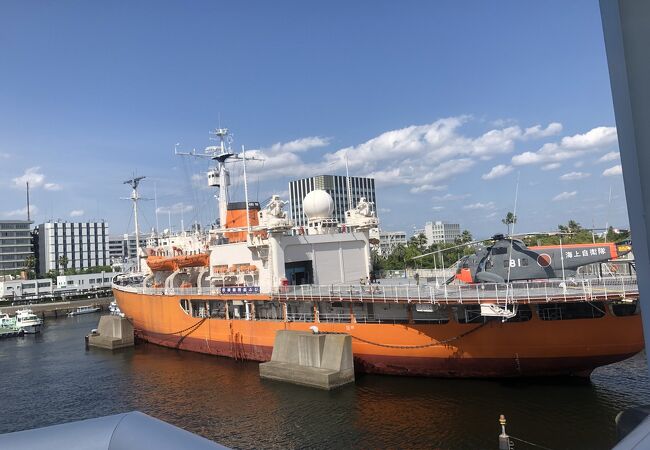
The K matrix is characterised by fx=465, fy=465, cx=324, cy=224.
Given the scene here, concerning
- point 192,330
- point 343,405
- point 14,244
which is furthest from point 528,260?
point 14,244

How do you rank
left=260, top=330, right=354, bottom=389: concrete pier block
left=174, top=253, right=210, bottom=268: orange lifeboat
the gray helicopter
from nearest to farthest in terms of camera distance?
A: the gray helicopter < left=260, top=330, right=354, bottom=389: concrete pier block < left=174, top=253, right=210, bottom=268: orange lifeboat

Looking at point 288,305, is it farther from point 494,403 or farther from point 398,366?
point 494,403

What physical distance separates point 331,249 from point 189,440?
33217mm

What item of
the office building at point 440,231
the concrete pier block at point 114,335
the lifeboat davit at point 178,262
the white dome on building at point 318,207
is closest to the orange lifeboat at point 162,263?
the lifeboat davit at point 178,262

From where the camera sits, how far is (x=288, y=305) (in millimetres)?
32094

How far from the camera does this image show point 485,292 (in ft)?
76.9

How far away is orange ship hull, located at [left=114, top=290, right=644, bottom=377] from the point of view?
21.5m

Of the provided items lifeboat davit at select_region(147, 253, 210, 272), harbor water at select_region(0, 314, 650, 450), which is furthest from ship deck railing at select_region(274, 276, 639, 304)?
lifeboat davit at select_region(147, 253, 210, 272)

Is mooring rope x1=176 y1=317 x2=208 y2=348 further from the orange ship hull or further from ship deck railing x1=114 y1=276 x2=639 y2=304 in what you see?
ship deck railing x1=114 y1=276 x2=639 y2=304

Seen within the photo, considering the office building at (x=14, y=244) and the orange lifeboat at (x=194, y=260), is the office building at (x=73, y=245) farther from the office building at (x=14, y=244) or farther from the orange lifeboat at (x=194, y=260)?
the orange lifeboat at (x=194, y=260)

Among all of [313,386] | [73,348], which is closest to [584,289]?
[313,386]

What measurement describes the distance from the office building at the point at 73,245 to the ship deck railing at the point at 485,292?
443 feet

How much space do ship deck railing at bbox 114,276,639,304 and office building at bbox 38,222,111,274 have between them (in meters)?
135

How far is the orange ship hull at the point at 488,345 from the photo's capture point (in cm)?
2155
